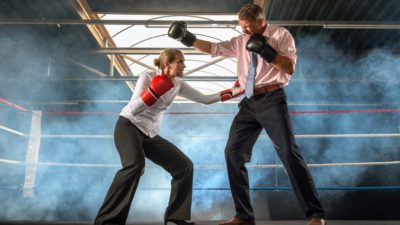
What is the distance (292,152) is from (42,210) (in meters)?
3.59

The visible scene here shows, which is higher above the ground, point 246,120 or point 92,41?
point 92,41

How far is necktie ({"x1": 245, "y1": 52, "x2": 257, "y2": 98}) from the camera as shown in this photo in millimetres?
1895

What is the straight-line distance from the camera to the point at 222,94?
2.25 meters

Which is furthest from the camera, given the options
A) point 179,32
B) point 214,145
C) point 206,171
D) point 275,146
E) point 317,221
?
point 214,145

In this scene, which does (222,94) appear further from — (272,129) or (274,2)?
(274,2)

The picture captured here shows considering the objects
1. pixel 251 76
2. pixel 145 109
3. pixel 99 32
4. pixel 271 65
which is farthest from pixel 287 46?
pixel 99 32

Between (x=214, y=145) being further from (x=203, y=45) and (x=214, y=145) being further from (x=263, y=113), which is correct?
(x=263, y=113)

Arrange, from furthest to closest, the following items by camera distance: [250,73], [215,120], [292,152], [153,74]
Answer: [215,120] < [153,74] < [250,73] < [292,152]

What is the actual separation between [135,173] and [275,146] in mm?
737

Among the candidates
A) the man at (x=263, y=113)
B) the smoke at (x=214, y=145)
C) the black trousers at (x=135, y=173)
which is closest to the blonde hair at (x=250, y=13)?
the man at (x=263, y=113)

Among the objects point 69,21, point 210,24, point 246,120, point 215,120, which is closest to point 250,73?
point 246,120

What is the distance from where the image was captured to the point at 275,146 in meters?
1.82

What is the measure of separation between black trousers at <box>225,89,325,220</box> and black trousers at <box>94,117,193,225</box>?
11.9 inches

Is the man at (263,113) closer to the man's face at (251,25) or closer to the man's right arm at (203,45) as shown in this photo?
the man's face at (251,25)
